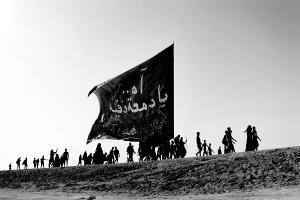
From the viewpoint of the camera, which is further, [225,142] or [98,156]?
[98,156]

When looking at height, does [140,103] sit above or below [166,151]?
above

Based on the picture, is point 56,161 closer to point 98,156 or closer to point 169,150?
point 98,156

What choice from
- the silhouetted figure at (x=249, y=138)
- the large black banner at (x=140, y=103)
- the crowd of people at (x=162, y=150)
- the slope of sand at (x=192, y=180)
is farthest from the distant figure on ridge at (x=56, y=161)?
the silhouetted figure at (x=249, y=138)

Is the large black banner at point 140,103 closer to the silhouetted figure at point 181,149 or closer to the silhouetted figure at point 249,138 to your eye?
the silhouetted figure at point 249,138

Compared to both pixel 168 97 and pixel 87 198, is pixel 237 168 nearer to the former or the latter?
pixel 168 97

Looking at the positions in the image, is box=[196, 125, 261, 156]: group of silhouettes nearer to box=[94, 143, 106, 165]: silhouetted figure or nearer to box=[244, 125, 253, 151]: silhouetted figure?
box=[244, 125, 253, 151]: silhouetted figure

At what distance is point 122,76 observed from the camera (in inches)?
909

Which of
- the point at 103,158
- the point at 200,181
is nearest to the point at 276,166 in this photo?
the point at 200,181

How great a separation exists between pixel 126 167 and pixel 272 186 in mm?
11790

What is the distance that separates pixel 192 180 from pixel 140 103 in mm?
4730

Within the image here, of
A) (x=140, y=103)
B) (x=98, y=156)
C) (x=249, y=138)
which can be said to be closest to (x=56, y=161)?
(x=98, y=156)

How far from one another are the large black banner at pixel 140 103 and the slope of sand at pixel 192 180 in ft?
7.61

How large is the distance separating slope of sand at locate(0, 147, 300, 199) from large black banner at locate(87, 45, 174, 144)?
7.61 ft

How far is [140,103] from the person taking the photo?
71.7 feet
